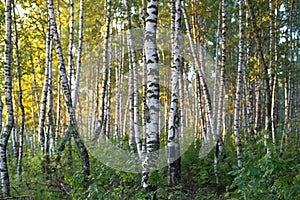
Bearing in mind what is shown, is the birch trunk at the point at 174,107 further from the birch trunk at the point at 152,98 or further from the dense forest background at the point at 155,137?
the birch trunk at the point at 152,98

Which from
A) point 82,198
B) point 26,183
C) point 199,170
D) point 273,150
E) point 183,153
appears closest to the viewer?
point 273,150

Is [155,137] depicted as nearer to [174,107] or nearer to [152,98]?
[152,98]

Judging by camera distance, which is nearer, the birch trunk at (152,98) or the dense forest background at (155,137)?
the dense forest background at (155,137)

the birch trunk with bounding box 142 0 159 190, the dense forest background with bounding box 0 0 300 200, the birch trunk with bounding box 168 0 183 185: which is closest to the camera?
the dense forest background with bounding box 0 0 300 200

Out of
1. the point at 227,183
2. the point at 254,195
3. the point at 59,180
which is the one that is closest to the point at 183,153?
the point at 227,183

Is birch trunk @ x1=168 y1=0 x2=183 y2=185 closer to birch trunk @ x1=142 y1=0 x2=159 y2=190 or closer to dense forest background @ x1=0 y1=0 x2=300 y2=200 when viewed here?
dense forest background @ x1=0 y1=0 x2=300 y2=200

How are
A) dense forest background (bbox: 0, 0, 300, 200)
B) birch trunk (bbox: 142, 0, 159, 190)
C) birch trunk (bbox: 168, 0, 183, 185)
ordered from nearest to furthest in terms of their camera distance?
dense forest background (bbox: 0, 0, 300, 200), birch trunk (bbox: 142, 0, 159, 190), birch trunk (bbox: 168, 0, 183, 185)

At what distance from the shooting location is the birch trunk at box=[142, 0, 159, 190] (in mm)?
5609

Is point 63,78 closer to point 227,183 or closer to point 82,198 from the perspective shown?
point 82,198

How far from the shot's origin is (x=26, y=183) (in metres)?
7.80

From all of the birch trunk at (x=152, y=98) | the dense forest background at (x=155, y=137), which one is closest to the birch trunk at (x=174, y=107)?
the dense forest background at (x=155, y=137)

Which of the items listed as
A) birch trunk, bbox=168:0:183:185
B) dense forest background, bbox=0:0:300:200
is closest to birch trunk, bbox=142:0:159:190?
dense forest background, bbox=0:0:300:200

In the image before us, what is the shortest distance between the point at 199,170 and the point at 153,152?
539 centimetres

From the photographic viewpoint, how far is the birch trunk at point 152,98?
5.61 meters
